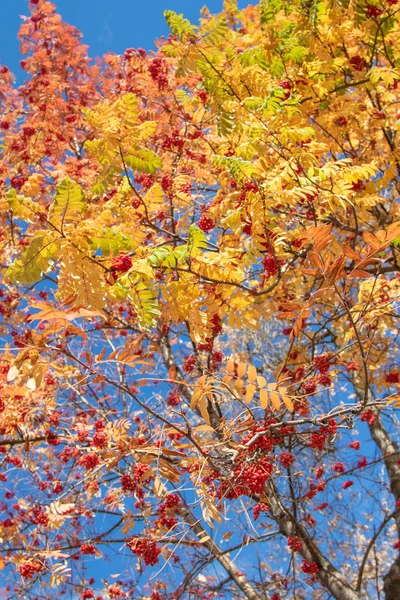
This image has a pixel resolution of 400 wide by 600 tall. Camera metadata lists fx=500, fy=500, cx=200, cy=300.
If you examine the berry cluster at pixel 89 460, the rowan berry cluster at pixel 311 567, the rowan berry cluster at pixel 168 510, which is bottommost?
the rowan berry cluster at pixel 311 567

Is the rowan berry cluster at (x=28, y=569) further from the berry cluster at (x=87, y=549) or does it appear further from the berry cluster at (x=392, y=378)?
the berry cluster at (x=392, y=378)

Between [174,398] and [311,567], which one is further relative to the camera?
[174,398]

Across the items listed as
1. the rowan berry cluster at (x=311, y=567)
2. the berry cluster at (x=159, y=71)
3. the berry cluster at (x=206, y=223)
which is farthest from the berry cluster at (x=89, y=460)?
the berry cluster at (x=159, y=71)

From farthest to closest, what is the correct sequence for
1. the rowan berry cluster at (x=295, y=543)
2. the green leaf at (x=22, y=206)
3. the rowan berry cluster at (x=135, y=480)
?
the rowan berry cluster at (x=295, y=543) < the rowan berry cluster at (x=135, y=480) < the green leaf at (x=22, y=206)

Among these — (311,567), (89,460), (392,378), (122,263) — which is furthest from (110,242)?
(392,378)

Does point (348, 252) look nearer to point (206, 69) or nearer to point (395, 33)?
point (206, 69)

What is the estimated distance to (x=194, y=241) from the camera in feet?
8.70

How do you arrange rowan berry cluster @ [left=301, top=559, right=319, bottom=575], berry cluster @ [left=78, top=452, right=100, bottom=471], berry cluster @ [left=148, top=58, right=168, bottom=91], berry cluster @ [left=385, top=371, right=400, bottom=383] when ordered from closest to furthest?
berry cluster @ [left=78, top=452, right=100, bottom=471]
rowan berry cluster @ [left=301, top=559, right=319, bottom=575]
berry cluster @ [left=148, top=58, right=168, bottom=91]
berry cluster @ [left=385, top=371, right=400, bottom=383]

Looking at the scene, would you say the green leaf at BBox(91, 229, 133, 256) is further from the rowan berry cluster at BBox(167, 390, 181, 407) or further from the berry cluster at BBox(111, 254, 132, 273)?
the rowan berry cluster at BBox(167, 390, 181, 407)

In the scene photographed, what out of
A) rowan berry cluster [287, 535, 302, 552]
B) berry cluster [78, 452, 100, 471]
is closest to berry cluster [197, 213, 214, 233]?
berry cluster [78, 452, 100, 471]

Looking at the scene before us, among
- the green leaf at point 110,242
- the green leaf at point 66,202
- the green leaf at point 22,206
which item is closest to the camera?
the green leaf at point 66,202

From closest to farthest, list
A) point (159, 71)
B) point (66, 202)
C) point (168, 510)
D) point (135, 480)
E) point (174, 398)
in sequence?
point (66, 202) → point (168, 510) → point (135, 480) → point (174, 398) → point (159, 71)

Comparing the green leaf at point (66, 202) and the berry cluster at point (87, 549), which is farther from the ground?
the green leaf at point (66, 202)

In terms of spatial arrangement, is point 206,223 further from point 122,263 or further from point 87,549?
point 87,549
